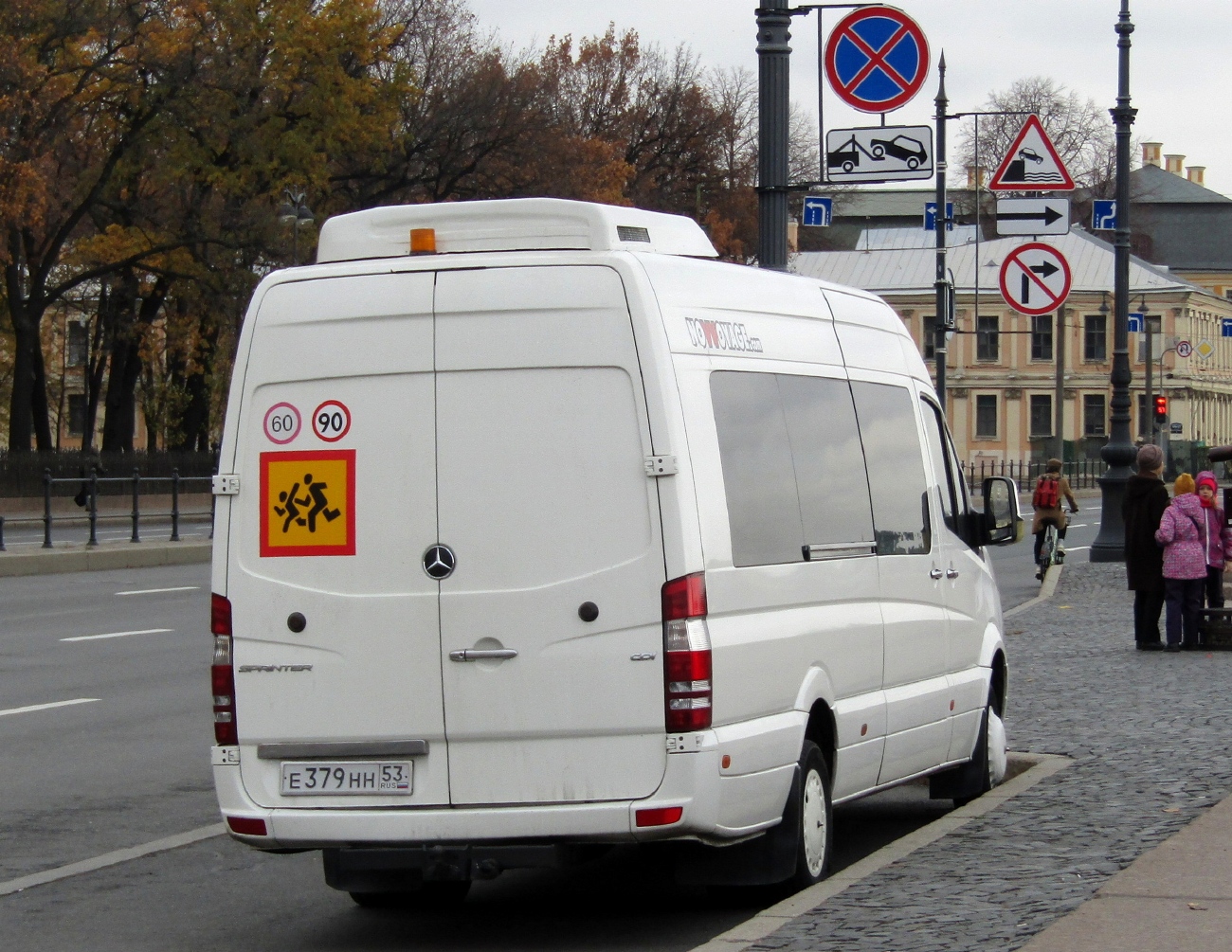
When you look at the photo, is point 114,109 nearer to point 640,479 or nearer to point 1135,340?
point 640,479

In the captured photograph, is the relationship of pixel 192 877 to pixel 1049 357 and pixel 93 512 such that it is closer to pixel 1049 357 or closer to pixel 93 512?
pixel 93 512

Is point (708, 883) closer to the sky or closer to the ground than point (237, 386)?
closer to the ground

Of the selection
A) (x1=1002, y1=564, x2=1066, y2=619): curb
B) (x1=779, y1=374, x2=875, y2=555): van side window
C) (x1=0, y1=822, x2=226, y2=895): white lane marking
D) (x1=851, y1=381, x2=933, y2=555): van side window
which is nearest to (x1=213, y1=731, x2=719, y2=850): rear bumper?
(x1=779, y1=374, x2=875, y2=555): van side window

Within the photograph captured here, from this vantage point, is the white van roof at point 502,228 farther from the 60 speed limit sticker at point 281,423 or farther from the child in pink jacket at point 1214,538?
the child in pink jacket at point 1214,538

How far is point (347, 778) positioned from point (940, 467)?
380cm

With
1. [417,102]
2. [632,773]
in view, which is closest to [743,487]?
[632,773]

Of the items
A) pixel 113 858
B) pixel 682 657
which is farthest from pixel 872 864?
pixel 113 858

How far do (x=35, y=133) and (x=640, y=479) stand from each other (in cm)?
3968

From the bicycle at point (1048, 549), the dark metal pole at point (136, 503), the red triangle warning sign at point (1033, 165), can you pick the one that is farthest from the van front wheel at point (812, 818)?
the dark metal pole at point (136, 503)

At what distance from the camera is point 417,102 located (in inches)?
2079

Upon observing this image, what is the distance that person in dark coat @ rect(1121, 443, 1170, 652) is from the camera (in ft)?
58.0

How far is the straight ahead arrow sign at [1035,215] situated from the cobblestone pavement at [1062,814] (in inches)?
147

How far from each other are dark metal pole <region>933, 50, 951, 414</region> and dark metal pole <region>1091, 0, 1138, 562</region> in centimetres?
253

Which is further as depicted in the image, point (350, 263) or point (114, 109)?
point (114, 109)
